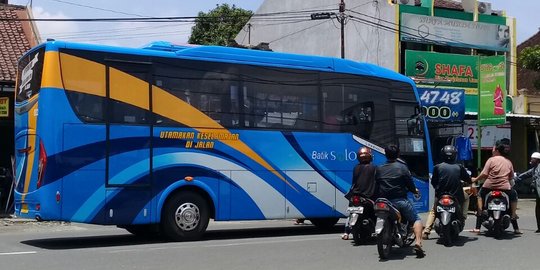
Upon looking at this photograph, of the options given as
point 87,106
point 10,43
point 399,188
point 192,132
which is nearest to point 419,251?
point 399,188

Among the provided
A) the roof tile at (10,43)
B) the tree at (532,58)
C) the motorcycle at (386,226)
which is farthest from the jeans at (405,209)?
the tree at (532,58)

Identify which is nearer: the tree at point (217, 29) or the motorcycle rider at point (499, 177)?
the motorcycle rider at point (499, 177)

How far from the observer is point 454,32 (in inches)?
1099

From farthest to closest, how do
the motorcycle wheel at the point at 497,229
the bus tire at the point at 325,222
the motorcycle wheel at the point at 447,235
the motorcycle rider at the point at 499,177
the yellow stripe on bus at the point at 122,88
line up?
the bus tire at the point at 325,222, the motorcycle rider at the point at 499,177, the motorcycle wheel at the point at 497,229, the motorcycle wheel at the point at 447,235, the yellow stripe on bus at the point at 122,88

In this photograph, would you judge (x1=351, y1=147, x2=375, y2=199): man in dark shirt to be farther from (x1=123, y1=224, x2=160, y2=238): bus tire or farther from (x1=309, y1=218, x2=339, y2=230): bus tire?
(x1=123, y1=224, x2=160, y2=238): bus tire

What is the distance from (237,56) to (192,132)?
1.77 meters

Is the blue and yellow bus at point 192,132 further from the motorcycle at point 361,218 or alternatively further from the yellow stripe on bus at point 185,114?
the motorcycle at point 361,218

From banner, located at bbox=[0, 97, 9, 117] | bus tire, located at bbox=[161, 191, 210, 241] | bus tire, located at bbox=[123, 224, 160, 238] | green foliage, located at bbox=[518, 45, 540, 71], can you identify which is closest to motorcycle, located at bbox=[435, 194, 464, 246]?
bus tire, located at bbox=[161, 191, 210, 241]

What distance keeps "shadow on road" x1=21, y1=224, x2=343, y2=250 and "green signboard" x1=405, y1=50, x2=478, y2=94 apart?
43.1ft

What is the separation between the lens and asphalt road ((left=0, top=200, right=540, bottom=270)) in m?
8.77

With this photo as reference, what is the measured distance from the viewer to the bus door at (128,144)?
10.7m

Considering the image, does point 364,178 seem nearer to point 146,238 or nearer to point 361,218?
point 361,218

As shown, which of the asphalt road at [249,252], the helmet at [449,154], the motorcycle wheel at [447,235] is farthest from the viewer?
the helmet at [449,154]

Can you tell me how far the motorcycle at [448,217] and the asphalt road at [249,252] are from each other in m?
0.24
